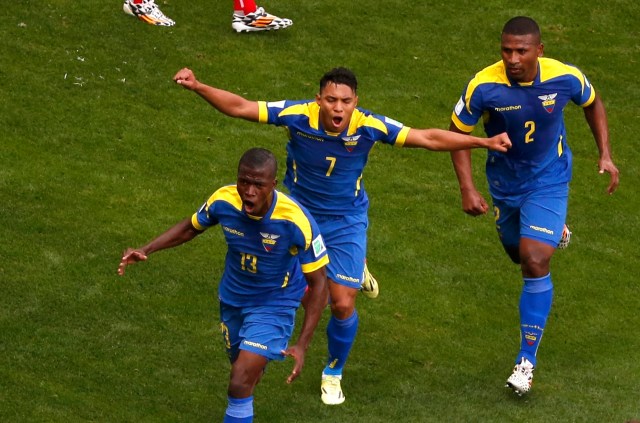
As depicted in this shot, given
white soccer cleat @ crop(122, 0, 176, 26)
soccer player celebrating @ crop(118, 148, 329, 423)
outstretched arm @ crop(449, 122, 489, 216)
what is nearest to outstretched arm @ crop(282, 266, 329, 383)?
soccer player celebrating @ crop(118, 148, 329, 423)

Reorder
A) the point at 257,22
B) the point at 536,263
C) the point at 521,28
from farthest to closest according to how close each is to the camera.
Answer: the point at 257,22 → the point at 536,263 → the point at 521,28

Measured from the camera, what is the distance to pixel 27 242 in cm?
1269

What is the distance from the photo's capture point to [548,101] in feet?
35.5

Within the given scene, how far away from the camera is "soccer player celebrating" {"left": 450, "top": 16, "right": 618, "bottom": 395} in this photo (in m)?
10.7

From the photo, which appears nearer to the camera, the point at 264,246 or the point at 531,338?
the point at 264,246

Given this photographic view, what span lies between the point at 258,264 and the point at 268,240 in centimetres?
21

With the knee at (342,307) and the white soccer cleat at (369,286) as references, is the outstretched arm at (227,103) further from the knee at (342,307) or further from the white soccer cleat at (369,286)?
the white soccer cleat at (369,286)

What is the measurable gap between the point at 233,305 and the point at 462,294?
3.88 m

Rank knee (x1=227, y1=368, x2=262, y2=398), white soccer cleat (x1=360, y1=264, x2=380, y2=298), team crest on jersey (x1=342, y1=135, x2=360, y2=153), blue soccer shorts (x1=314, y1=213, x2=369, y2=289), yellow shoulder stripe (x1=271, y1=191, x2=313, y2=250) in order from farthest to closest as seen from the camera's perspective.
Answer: white soccer cleat (x1=360, y1=264, x2=380, y2=298) < blue soccer shorts (x1=314, y1=213, x2=369, y2=289) < team crest on jersey (x1=342, y1=135, x2=360, y2=153) < yellow shoulder stripe (x1=271, y1=191, x2=313, y2=250) < knee (x1=227, y1=368, x2=262, y2=398)

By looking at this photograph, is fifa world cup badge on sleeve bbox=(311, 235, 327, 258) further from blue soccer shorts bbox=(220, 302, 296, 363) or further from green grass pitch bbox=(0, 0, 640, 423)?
green grass pitch bbox=(0, 0, 640, 423)

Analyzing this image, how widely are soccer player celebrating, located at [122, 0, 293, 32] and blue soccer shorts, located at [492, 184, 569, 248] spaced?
7.13m

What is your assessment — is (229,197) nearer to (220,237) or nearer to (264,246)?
(264,246)

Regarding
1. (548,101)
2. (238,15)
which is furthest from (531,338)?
(238,15)

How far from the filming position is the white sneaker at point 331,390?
1056cm
